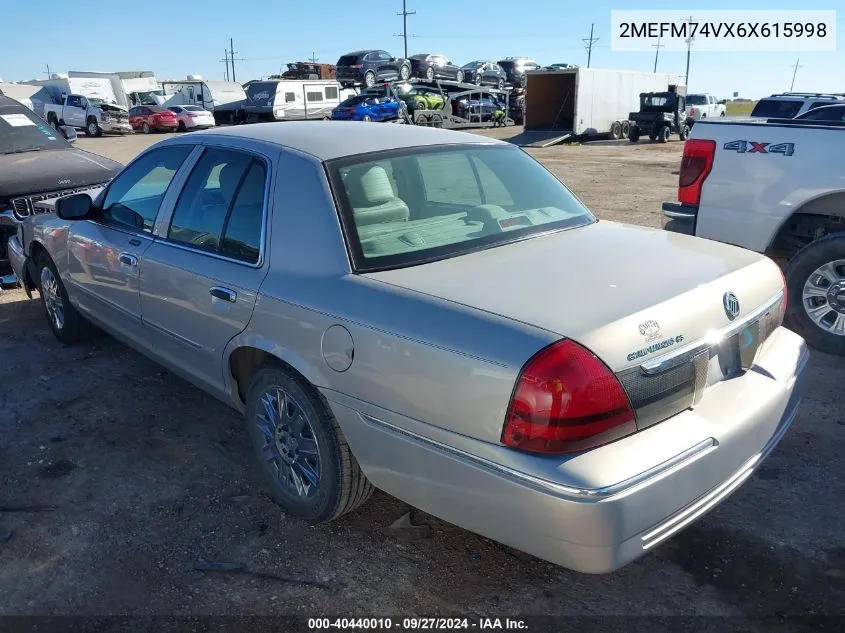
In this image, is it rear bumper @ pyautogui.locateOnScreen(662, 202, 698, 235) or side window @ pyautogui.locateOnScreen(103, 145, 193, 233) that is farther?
rear bumper @ pyautogui.locateOnScreen(662, 202, 698, 235)

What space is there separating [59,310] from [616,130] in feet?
87.2

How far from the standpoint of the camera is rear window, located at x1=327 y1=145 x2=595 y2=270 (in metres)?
2.86

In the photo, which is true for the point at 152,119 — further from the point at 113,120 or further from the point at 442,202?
the point at 442,202

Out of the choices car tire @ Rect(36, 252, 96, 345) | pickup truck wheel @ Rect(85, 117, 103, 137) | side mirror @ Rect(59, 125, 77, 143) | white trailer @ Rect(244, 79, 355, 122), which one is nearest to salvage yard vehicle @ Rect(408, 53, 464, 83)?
white trailer @ Rect(244, 79, 355, 122)

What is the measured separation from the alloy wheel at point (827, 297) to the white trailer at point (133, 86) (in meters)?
39.6

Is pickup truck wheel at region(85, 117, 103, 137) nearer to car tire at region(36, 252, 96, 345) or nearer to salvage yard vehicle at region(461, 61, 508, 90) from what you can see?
salvage yard vehicle at region(461, 61, 508, 90)

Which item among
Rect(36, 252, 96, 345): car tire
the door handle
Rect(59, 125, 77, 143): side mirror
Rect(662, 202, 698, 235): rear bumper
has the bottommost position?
Rect(36, 252, 96, 345): car tire

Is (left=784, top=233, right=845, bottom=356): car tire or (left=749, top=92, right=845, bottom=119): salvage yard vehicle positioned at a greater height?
(left=749, top=92, right=845, bottom=119): salvage yard vehicle

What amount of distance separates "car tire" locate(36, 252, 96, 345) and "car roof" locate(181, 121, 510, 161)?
209cm

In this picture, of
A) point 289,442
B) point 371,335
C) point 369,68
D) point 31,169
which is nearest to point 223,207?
point 289,442

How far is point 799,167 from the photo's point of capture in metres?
4.76

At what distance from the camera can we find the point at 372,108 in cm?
2602

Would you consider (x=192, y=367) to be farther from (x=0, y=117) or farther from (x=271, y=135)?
(x=0, y=117)

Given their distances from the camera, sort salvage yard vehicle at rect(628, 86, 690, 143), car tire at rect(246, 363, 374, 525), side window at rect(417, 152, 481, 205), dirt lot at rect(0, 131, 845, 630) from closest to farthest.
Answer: dirt lot at rect(0, 131, 845, 630) < car tire at rect(246, 363, 374, 525) < side window at rect(417, 152, 481, 205) < salvage yard vehicle at rect(628, 86, 690, 143)
